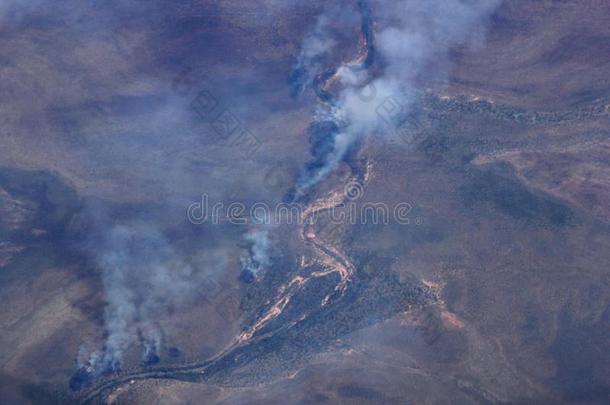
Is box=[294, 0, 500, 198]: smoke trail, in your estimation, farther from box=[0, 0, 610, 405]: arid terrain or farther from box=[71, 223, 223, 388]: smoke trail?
box=[71, 223, 223, 388]: smoke trail

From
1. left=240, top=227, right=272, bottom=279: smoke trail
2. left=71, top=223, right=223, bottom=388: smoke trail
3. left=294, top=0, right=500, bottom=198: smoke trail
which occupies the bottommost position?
left=71, top=223, right=223, bottom=388: smoke trail

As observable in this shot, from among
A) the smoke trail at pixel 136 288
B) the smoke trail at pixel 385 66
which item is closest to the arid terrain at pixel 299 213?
the smoke trail at pixel 136 288

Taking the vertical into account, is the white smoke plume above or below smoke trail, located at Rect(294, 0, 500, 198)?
below

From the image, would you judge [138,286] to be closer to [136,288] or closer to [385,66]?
[136,288]

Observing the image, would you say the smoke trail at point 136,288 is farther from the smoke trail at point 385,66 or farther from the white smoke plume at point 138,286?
the smoke trail at point 385,66

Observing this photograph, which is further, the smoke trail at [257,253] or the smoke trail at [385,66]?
the smoke trail at [385,66]

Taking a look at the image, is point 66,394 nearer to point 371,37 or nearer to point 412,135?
point 412,135

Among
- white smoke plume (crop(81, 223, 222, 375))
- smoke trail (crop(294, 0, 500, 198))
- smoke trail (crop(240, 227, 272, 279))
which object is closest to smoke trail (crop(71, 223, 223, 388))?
white smoke plume (crop(81, 223, 222, 375))

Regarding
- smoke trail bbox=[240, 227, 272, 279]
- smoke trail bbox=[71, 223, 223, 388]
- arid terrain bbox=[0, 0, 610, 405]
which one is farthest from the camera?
smoke trail bbox=[240, 227, 272, 279]
